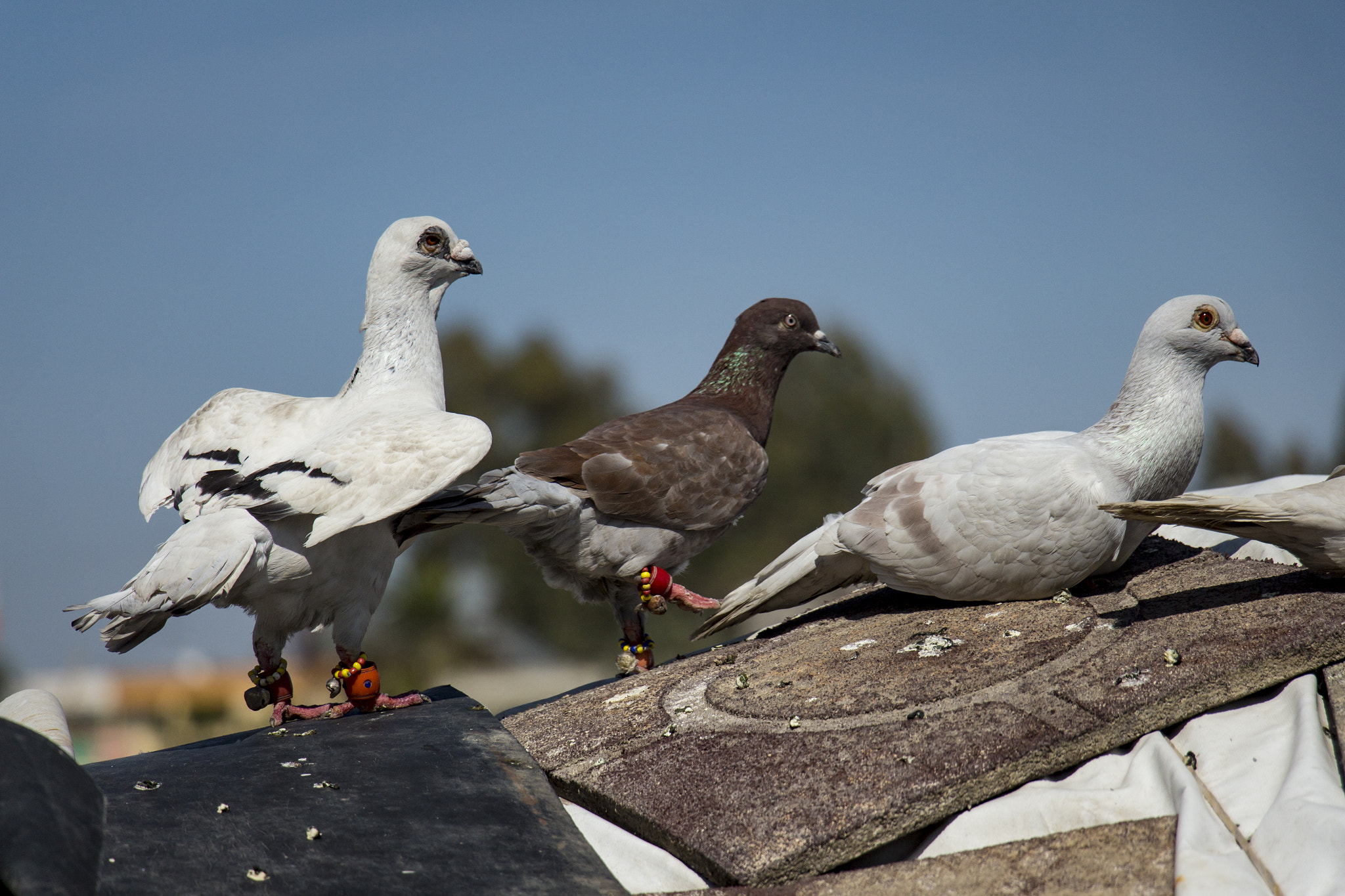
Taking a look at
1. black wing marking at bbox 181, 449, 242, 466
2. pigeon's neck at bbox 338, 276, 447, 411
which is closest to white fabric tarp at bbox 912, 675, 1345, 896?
pigeon's neck at bbox 338, 276, 447, 411

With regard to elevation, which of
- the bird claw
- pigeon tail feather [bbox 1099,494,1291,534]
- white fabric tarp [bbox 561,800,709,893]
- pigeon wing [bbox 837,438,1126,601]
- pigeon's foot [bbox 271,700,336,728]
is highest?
pigeon tail feather [bbox 1099,494,1291,534]

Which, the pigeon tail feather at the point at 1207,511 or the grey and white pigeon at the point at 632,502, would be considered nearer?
the pigeon tail feather at the point at 1207,511

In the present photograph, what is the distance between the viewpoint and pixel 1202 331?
12.6ft

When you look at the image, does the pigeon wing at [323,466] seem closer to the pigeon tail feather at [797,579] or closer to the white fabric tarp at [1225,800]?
the pigeon tail feather at [797,579]

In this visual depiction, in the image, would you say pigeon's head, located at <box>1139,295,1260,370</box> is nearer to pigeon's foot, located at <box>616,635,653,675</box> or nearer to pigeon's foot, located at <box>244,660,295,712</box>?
pigeon's foot, located at <box>616,635,653,675</box>

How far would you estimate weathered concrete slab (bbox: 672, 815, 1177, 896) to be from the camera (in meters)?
2.11

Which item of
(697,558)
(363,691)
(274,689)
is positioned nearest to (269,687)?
(274,689)

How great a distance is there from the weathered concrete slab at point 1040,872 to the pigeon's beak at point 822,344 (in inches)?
143

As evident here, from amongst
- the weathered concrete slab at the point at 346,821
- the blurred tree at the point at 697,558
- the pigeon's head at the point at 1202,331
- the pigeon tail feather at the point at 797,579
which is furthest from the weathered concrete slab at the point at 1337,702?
the blurred tree at the point at 697,558

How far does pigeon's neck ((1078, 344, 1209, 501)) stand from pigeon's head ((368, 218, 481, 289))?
2886mm

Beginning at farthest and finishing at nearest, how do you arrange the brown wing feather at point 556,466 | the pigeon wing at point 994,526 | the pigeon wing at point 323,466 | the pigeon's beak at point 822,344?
Answer: the pigeon's beak at point 822,344 < the brown wing feather at point 556,466 < the pigeon wing at point 994,526 < the pigeon wing at point 323,466

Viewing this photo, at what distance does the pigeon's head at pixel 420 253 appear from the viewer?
173 inches

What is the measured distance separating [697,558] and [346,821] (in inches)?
947

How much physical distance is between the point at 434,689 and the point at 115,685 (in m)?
22.4
